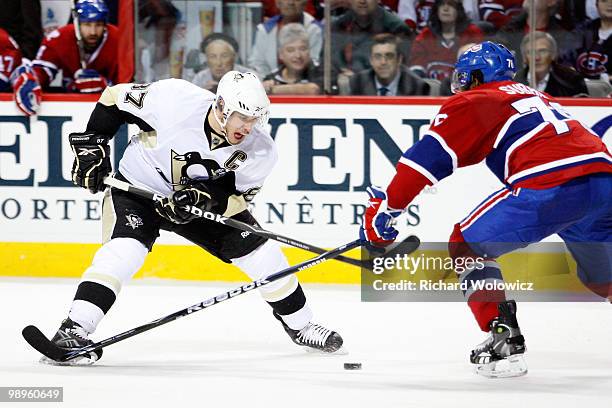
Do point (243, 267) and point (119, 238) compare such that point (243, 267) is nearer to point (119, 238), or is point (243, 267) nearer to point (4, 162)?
point (119, 238)

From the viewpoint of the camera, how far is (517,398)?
3.65 meters

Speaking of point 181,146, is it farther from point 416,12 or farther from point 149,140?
point 416,12

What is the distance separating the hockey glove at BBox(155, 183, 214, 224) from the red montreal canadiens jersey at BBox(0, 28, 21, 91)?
2.04 metres

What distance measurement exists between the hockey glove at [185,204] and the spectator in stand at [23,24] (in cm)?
216

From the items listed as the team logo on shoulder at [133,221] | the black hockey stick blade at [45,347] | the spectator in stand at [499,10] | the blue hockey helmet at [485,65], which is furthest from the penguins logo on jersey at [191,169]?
the spectator in stand at [499,10]

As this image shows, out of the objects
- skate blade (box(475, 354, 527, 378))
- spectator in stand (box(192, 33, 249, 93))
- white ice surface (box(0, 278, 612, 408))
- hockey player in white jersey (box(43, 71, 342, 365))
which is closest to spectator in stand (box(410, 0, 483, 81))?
spectator in stand (box(192, 33, 249, 93))

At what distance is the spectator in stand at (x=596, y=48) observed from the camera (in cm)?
570

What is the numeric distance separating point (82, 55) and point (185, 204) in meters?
2.03

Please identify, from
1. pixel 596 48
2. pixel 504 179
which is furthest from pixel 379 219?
pixel 596 48

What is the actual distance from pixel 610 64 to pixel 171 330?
7.83 feet

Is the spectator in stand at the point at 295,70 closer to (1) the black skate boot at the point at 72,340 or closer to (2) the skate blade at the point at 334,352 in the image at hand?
(2) the skate blade at the point at 334,352

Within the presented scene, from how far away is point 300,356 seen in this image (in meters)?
4.39

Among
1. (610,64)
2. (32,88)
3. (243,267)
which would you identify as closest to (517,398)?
(243,267)

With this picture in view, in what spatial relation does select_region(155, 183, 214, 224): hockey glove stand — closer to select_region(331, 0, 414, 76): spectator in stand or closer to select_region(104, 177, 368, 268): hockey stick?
select_region(104, 177, 368, 268): hockey stick
